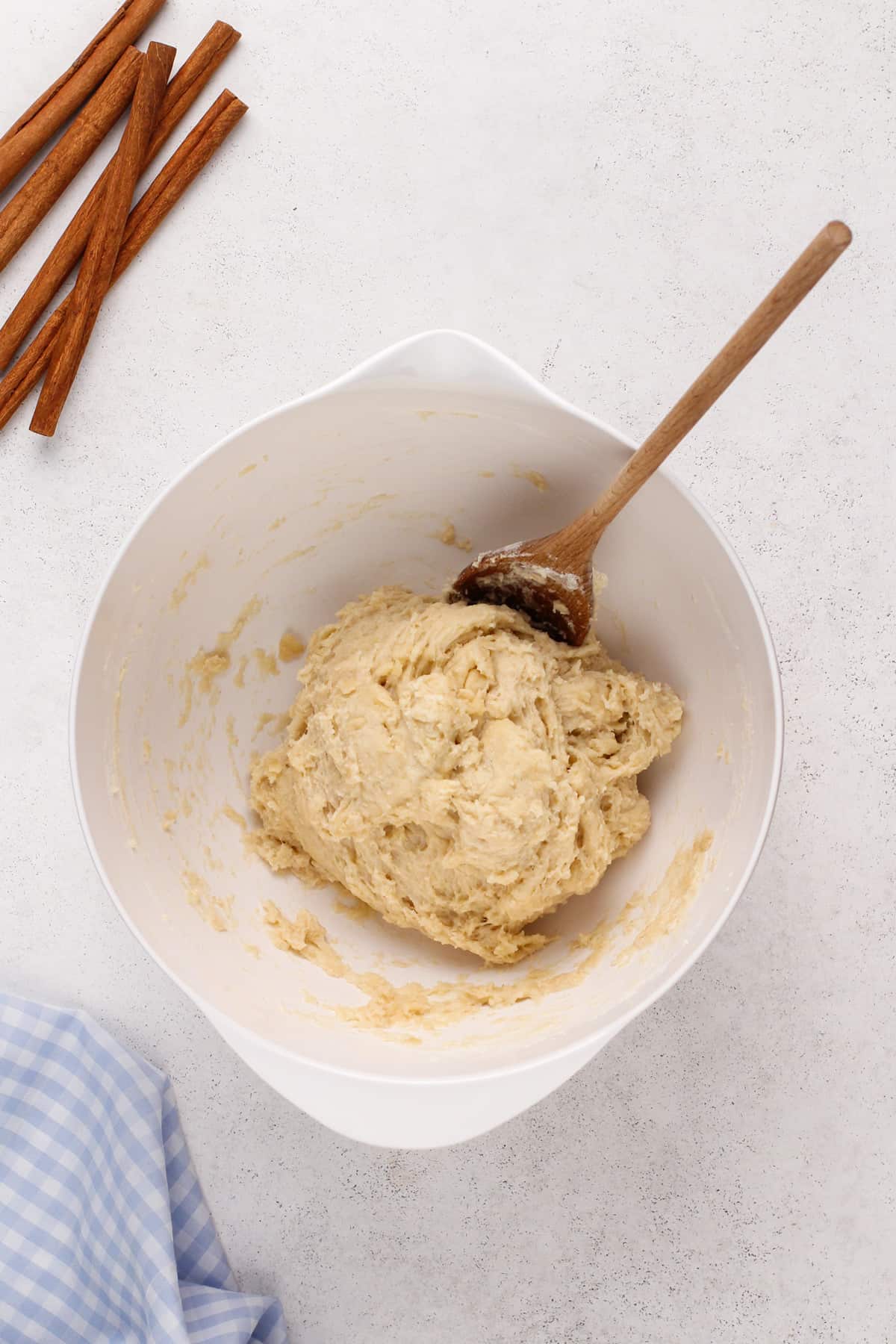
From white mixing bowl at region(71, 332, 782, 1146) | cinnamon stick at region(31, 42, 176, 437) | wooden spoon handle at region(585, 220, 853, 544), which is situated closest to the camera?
wooden spoon handle at region(585, 220, 853, 544)

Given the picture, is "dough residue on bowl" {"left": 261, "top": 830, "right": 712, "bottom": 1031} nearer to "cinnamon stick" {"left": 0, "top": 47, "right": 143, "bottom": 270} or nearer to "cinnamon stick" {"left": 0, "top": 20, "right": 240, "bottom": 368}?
"cinnamon stick" {"left": 0, "top": 20, "right": 240, "bottom": 368}

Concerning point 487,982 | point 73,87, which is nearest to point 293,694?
point 487,982

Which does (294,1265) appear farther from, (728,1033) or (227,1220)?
(728,1033)

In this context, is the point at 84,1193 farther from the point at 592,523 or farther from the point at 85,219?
the point at 85,219

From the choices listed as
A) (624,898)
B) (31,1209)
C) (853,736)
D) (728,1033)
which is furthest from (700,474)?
(31,1209)

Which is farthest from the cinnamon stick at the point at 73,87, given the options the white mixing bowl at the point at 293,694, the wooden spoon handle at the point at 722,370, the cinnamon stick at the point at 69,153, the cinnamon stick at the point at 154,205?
the wooden spoon handle at the point at 722,370

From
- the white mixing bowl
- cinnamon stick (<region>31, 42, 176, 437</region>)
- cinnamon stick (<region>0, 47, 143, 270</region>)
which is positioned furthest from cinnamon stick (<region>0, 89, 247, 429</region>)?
the white mixing bowl

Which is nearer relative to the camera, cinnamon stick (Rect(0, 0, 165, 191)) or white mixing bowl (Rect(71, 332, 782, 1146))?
white mixing bowl (Rect(71, 332, 782, 1146))
